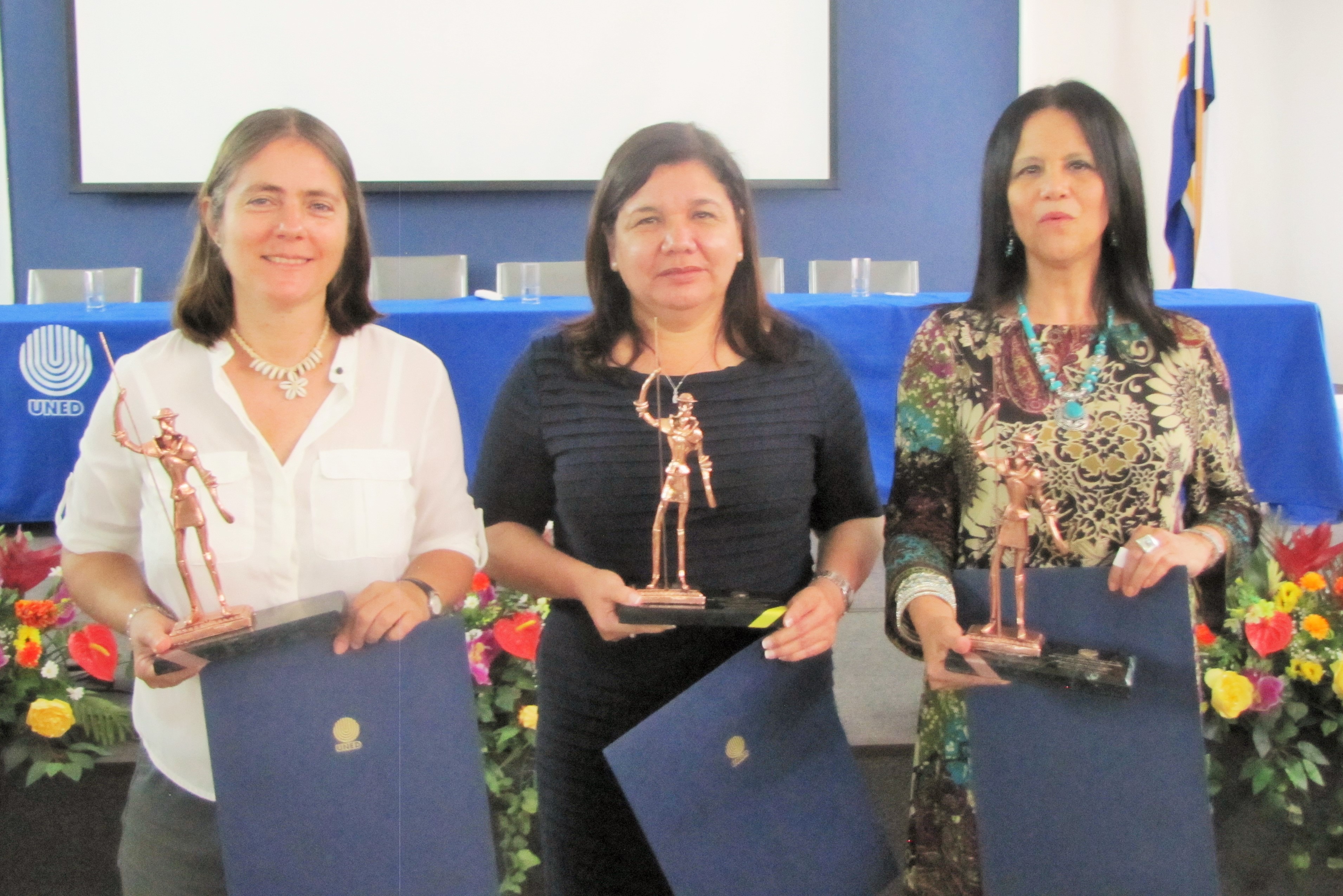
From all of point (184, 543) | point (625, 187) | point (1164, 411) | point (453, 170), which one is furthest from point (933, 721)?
point (453, 170)

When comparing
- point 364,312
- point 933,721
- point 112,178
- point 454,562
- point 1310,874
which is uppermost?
point 112,178

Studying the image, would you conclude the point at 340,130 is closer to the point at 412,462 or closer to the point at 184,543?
the point at 412,462

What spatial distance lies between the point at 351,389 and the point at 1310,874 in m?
1.71

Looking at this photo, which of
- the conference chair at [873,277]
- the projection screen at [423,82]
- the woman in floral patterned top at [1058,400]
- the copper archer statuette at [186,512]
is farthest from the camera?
the conference chair at [873,277]

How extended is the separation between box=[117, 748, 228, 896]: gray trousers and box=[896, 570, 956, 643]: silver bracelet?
2.75 feet

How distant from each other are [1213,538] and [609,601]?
76cm

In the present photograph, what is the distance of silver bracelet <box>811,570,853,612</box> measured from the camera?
136 centimetres

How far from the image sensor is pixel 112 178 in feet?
7.11

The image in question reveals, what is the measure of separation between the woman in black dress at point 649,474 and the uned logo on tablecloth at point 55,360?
50 cm

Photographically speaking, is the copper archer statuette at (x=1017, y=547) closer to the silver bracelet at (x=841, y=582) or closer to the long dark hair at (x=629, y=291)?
the silver bracelet at (x=841, y=582)

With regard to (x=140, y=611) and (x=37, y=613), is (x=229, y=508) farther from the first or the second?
(x=37, y=613)

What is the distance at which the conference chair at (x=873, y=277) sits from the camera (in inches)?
163

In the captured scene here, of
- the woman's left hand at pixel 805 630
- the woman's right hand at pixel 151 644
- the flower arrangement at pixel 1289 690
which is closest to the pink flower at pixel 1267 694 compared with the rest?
the flower arrangement at pixel 1289 690

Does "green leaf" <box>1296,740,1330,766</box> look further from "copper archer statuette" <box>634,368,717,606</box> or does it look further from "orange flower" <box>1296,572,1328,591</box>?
"copper archer statuette" <box>634,368,717,606</box>
